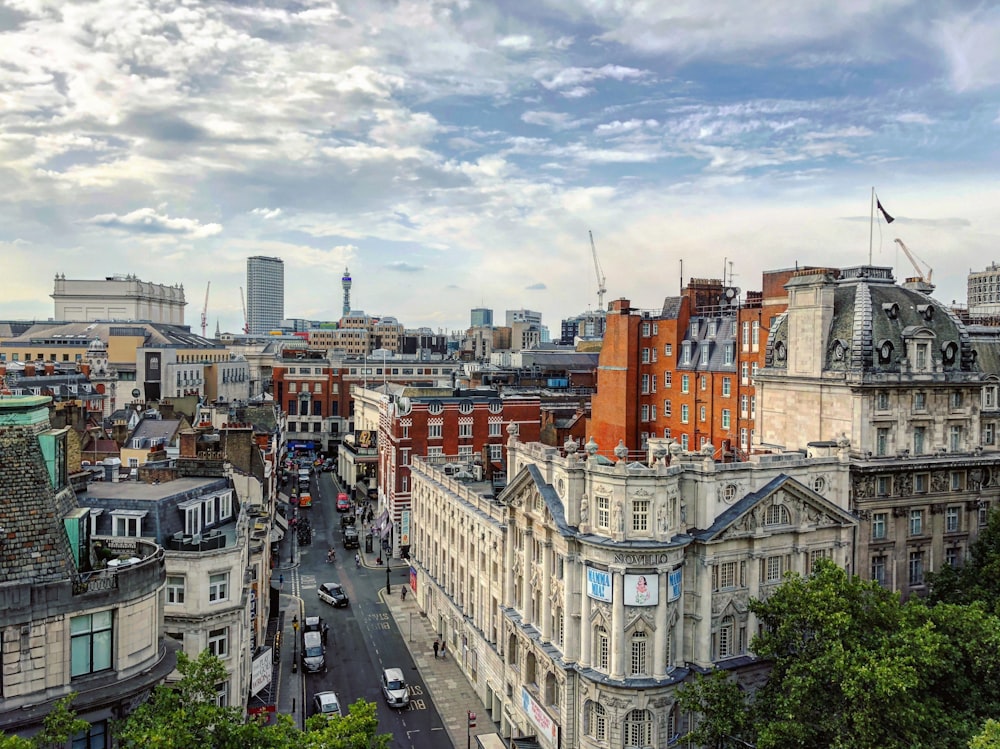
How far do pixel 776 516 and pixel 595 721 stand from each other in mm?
17633

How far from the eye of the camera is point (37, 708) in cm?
2938

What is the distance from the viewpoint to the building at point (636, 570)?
4528 cm

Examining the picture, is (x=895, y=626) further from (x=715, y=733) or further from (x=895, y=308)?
(x=895, y=308)

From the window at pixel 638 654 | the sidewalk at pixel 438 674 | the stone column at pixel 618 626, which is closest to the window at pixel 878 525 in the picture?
the window at pixel 638 654

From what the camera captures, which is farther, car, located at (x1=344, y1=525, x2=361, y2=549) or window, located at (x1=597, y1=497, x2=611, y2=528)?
car, located at (x1=344, y1=525, x2=361, y2=549)

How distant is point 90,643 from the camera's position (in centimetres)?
3170

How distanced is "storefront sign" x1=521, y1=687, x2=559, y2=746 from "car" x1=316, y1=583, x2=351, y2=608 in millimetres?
33698

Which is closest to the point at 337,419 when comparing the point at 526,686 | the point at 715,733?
the point at 526,686

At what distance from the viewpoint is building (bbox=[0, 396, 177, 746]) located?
29.6 m

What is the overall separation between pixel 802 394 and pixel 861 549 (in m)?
12.6

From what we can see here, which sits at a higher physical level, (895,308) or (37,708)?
(895,308)

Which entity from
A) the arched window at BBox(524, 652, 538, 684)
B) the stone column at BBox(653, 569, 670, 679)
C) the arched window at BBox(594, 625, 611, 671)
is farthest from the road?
the stone column at BBox(653, 569, 670, 679)

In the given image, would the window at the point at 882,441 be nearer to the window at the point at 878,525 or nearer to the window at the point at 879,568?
the window at the point at 878,525

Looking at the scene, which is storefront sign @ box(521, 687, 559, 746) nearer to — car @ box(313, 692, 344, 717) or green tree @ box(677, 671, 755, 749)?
green tree @ box(677, 671, 755, 749)
